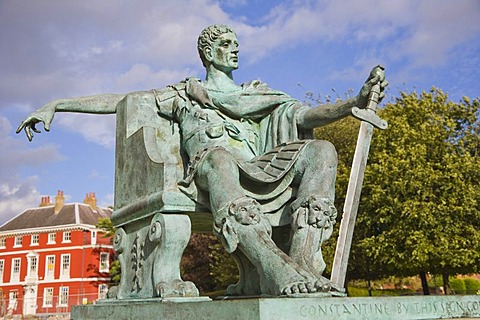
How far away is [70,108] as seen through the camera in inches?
230

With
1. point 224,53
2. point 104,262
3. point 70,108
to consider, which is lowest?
point 70,108

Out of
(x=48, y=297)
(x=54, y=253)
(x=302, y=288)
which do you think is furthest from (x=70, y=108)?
(x=54, y=253)

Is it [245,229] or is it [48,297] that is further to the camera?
[48,297]

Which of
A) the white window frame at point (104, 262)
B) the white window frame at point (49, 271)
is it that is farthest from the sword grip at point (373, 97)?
the white window frame at point (49, 271)

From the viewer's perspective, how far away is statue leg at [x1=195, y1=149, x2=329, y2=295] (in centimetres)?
354

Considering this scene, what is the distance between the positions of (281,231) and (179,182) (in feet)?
3.32

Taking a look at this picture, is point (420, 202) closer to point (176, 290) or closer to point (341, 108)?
point (341, 108)

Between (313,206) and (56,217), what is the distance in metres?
51.9

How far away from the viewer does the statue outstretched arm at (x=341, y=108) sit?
15.3 feet

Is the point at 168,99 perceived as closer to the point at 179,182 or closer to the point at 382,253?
the point at 179,182

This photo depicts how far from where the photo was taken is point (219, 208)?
13.6 feet

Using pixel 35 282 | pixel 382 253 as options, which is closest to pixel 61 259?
pixel 35 282

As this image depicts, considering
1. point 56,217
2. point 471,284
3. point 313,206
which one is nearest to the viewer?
point 313,206

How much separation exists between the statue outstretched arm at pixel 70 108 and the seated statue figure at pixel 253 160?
0.01 meters
